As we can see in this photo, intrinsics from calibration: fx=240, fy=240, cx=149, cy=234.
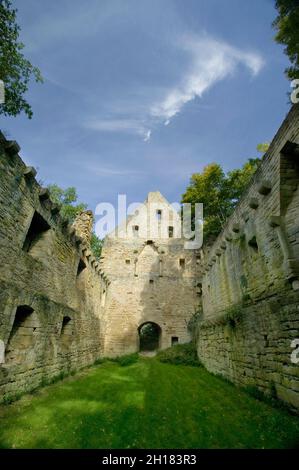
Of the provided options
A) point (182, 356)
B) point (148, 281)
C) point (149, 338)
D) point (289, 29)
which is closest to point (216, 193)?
point (148, 281)

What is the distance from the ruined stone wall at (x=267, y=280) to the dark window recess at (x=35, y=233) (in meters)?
6.37

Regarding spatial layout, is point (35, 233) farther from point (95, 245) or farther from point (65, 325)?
point (95, 245)

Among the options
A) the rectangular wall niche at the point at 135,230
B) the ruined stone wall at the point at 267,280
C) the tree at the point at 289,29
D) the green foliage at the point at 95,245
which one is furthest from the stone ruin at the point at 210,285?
the green foliage at the point at 95,245

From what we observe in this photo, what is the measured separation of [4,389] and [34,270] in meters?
2.81

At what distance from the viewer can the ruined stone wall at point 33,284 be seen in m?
5.46

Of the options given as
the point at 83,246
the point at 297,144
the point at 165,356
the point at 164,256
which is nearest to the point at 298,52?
the point at 297,144

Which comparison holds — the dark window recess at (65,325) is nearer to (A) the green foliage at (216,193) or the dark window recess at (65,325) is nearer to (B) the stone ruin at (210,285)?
(B) the stone ruin at (210,285)

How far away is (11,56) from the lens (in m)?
8.55

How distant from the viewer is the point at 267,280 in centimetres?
625

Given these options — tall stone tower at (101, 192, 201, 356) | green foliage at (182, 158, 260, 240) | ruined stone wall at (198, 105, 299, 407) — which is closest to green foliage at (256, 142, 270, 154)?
green foliage at (182, 158, 260, 240)

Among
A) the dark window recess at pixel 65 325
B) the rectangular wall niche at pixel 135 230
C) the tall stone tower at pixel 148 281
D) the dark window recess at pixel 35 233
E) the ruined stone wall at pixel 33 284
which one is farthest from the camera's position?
the rectangular wall niche at pixel 135 230

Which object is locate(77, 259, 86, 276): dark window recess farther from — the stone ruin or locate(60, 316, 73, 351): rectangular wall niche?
locate(60, 316, 73, 351): rectangular wall niche

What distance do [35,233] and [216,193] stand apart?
14.9 meters
